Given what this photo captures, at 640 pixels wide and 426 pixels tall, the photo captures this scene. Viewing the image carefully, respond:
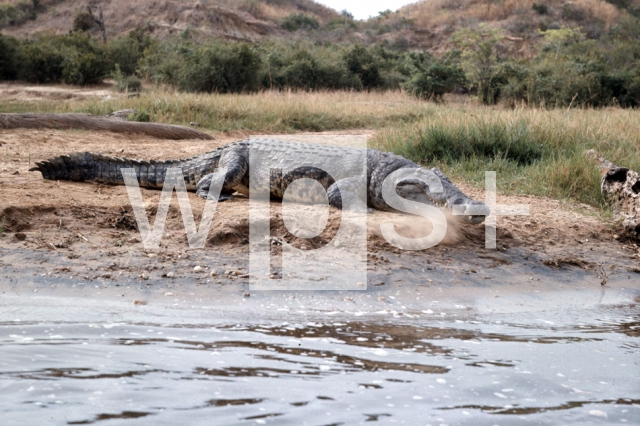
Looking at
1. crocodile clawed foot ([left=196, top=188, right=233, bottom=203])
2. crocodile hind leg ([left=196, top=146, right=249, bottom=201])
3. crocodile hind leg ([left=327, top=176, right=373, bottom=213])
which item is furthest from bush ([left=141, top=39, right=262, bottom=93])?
crocodile hind leg ([left=327, top=176, right=373, bottom=213])

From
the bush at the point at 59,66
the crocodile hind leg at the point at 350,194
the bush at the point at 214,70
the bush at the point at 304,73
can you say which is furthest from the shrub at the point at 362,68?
the crocodile hind leg at the point at 350,194

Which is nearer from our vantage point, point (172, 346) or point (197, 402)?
point (197, 402)

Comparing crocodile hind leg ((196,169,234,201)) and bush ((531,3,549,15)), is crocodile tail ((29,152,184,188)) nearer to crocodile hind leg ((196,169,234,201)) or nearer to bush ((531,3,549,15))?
crocodile hind leg ((196,169,234,201))

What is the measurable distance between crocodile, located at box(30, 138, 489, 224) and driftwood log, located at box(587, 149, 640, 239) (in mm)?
1705

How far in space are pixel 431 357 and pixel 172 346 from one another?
131cm

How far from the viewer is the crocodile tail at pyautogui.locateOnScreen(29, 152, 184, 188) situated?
603 centimetres

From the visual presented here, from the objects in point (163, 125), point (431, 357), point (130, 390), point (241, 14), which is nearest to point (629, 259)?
point (431, 357)

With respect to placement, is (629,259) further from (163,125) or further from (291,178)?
(163,125)

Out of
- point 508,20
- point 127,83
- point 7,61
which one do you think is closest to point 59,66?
point 7,61

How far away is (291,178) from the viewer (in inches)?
234

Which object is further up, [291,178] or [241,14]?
[241,14]

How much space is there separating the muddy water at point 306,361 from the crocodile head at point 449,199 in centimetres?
101

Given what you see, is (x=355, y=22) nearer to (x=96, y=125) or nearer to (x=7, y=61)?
(x=7, y=61)

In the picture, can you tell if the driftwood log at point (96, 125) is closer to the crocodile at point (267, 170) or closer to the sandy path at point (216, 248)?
the sandy path at point (216, 248)
